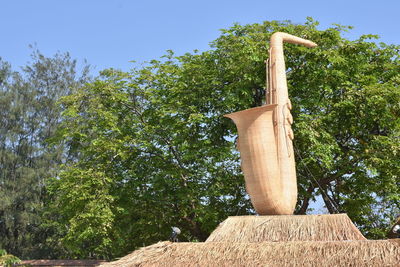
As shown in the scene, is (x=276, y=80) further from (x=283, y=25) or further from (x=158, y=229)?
(x=158, y=229)

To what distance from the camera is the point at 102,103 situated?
19250 millimetres

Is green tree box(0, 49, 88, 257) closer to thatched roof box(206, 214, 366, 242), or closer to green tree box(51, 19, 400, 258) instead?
green tree box(51, 19, 400, 258)

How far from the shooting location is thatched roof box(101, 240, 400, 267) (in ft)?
22.6

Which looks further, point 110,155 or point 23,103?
point 23,103

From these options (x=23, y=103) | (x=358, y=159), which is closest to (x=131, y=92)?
(x=358, y=159)

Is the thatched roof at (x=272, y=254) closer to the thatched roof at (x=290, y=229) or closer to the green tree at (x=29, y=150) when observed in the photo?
the thatched roof at (x=290, y=229)

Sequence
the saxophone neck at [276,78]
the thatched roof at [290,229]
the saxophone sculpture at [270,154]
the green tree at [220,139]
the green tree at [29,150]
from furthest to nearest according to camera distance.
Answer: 1. the green tree at [29,150]
2. the green tree at [220,139]
3. the saxophone neck at [276,78]
4. the saxophone sculpture at [270,154]
5. the thatched roof at [290,229]

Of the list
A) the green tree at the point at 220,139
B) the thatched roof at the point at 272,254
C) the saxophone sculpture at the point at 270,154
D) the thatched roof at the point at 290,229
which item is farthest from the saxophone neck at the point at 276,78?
the green tree at the point at 220,139

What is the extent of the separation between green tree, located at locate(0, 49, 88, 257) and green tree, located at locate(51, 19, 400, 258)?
9.30m

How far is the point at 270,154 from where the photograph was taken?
8922mm

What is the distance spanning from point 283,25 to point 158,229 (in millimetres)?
8652

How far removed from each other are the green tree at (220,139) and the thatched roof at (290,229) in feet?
22.8

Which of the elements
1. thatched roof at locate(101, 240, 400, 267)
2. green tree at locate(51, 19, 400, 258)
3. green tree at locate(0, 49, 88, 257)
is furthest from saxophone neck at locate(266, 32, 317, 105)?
green tree at locate(0, 49, 88, 257)

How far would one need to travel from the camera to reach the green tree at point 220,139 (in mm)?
15930
